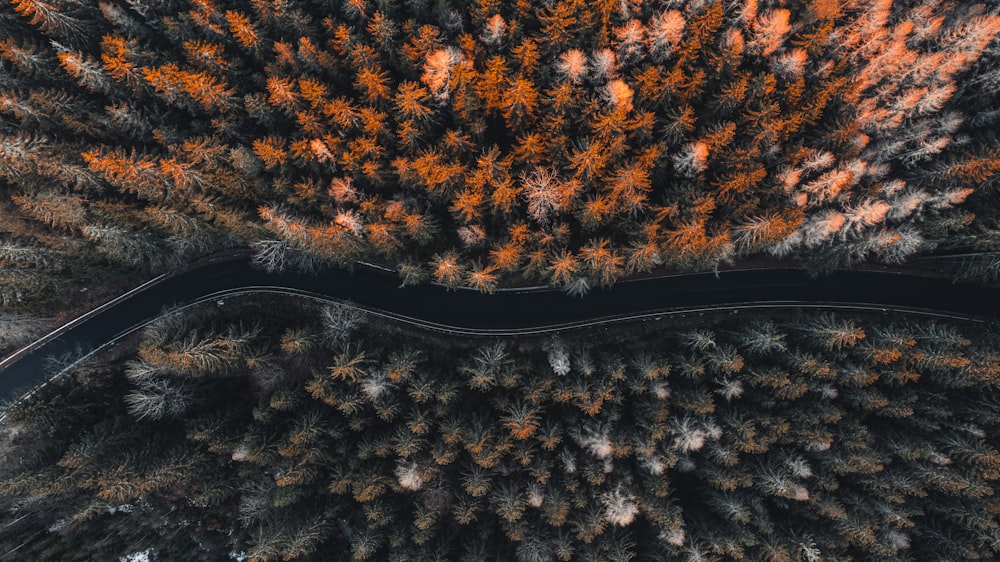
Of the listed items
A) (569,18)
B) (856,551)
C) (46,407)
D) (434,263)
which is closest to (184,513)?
(46,407)

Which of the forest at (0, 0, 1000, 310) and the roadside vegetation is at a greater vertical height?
the forest at (0, 0, 1000, 310)

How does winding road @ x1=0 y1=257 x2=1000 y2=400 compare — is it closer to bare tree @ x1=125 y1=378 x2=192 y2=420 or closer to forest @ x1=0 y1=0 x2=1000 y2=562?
forest @ x1=0 y1=0 x2=1000 y2=562

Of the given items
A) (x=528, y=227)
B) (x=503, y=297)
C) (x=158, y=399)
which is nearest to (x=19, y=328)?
(x=158, y=399)

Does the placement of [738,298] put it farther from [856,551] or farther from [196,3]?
[196,3]

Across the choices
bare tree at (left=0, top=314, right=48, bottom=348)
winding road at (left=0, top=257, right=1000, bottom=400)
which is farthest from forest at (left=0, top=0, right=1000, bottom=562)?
winding road at (left=0, top=257, right=1000, bottom=400)

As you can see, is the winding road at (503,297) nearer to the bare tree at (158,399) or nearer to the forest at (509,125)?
the forest at (509,125)
